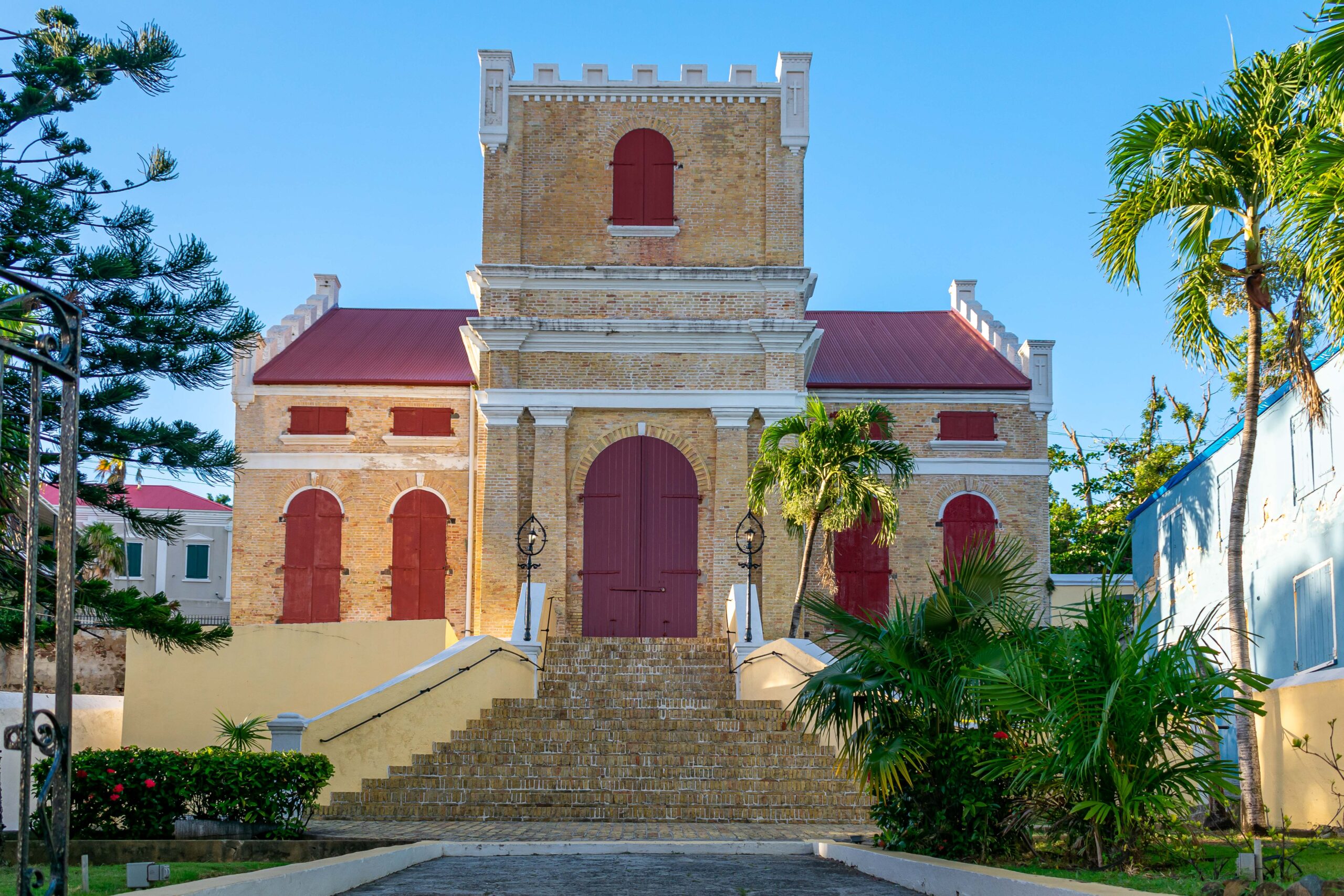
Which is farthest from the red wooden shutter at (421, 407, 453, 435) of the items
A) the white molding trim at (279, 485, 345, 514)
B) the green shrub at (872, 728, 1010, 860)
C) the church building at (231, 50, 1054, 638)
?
the green shrub at (872, 728, 1010, 860)

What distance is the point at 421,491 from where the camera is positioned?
1036 inches

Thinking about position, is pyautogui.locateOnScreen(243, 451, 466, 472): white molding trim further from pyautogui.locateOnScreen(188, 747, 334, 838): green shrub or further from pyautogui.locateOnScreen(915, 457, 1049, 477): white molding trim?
pyautogui.locateOnScreen(188, 747, 334, 838): green shrub

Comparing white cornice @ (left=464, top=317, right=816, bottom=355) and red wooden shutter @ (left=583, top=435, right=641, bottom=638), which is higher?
white cornice @ (left=464, top=317, right=816, bottom=355)

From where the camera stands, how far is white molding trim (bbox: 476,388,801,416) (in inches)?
891

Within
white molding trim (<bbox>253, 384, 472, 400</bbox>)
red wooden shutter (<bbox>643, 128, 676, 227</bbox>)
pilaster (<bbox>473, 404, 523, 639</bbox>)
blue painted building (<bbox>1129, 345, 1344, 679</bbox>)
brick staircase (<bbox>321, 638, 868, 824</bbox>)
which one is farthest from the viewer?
white molding trim (<bbox>253, 384, 472, 400</bbox>)

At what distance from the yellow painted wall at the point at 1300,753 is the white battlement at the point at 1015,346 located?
51.9ft

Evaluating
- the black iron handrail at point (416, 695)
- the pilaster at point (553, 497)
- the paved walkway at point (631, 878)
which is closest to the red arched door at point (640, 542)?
the pilaster at point (553, 497)

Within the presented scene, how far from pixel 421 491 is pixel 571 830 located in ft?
45.6

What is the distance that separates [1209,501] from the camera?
70.9 feet

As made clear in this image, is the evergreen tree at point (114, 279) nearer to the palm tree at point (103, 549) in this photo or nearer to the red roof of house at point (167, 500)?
the palm tree at point (103, 549)

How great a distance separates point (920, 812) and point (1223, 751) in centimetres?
1125

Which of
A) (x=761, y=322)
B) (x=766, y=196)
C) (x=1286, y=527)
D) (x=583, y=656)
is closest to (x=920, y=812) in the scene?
(x=1286, y=527)

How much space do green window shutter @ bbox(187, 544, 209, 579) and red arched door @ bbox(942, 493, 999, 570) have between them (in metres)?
20.7

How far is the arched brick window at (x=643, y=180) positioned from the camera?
937 inches
